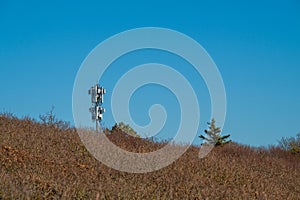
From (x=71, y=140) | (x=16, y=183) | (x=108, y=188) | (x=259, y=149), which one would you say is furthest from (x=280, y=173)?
(x=16, y=183)

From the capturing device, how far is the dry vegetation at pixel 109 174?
8.09 m

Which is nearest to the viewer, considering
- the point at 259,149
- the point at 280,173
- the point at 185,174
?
the point at 185,174

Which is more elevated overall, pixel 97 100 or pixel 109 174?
pixel 97 100

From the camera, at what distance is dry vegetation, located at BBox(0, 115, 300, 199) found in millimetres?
8086

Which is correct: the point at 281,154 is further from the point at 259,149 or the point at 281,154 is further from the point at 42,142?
the point at 42,142

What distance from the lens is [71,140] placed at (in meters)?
15.4

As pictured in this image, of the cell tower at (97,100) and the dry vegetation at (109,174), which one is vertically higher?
the cell tower at (97,100)

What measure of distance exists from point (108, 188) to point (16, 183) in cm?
174

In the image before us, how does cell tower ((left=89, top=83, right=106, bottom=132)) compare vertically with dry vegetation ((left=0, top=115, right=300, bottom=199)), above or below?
above

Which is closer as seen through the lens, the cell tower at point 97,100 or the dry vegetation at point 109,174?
the dry vegetation at point 109,174

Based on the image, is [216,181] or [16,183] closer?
[16,183]

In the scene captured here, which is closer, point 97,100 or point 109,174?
point 109,174

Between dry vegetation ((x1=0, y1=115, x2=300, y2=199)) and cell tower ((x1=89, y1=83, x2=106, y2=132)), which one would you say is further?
cell tower ((x1=89, y1=83, x2=106, y2=132))

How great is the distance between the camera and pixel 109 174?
11633 millimetres
